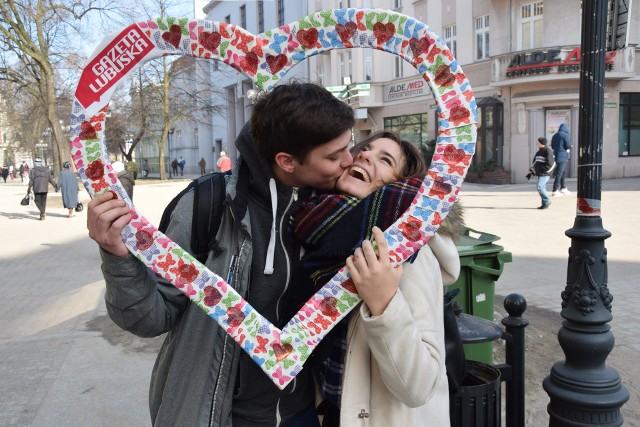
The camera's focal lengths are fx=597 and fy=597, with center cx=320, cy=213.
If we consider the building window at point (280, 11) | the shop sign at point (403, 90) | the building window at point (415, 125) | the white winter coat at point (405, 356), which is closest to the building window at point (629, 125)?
the building window at point (415, 125)

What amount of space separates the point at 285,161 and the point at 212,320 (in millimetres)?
500

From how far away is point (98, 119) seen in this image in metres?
1.63

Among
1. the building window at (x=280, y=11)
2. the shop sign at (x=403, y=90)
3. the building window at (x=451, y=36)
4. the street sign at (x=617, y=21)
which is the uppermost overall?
the building window at (x=280, y=11)

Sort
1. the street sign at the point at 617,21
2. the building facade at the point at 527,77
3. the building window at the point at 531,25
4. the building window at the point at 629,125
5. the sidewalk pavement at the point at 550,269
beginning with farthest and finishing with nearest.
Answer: the building window at the point at 629,125, the building window at the point at 531,25, the building facade at the point at 527,77, the sidewalk pavement at the point at 550,269, the street sign at the point at 617,21

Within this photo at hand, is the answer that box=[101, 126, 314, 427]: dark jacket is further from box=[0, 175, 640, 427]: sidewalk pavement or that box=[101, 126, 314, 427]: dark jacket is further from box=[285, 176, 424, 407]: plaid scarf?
box=[0, 175, 640, 427]: sidewalk pavement

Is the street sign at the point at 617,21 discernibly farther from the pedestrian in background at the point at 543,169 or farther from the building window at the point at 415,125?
the building window at the point at 415,125

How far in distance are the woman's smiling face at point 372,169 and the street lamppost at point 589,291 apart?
1.56 metres

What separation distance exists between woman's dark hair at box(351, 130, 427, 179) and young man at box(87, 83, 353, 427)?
0.20 m

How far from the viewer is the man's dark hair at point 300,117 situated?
1593 millimetres

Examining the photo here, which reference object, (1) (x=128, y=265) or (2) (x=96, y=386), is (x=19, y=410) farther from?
(1) (x=128, y=265)

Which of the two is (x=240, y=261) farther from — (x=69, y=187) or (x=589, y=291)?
(x=69, y=187)

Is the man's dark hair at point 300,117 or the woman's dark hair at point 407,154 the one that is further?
the woman's dark hair at point 407,154

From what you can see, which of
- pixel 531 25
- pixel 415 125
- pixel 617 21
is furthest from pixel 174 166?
pixel 617 21

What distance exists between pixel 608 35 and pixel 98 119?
2.90m
